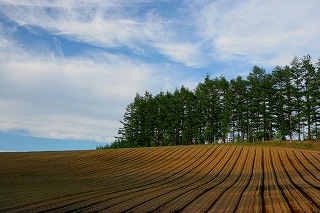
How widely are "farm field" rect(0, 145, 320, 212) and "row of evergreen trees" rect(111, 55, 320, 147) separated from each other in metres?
20.1

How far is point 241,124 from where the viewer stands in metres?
59.0

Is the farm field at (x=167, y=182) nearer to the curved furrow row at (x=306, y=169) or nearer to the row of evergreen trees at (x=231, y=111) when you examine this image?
the curved furrow row at (x=306, y=169)

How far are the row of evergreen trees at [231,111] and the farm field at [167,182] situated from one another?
20067 mm

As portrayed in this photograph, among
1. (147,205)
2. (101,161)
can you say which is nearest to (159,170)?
(101,161)

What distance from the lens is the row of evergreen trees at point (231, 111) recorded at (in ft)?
168

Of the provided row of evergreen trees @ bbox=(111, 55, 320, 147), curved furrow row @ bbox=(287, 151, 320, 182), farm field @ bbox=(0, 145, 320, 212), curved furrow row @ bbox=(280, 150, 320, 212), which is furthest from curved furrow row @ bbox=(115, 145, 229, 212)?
row of evergreen trees @ bbox=(111, 55, 320, 147)

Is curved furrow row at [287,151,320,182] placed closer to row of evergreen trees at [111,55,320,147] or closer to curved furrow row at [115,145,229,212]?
curved furrow row at [115,145,229,212]

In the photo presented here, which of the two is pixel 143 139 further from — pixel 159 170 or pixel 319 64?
pixel 159 170

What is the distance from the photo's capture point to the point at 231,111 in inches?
2334

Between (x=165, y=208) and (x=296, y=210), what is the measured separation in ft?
12.2

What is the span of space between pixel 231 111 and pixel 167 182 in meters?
42.2

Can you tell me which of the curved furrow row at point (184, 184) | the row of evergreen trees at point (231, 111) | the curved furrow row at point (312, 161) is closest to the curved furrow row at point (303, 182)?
the curved furrow row at point (312, 161)

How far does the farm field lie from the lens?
1084cm

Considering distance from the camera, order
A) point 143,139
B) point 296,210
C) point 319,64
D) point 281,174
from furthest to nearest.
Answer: point 143,139 < point 319,64 < point 281,174 < point 296,210
